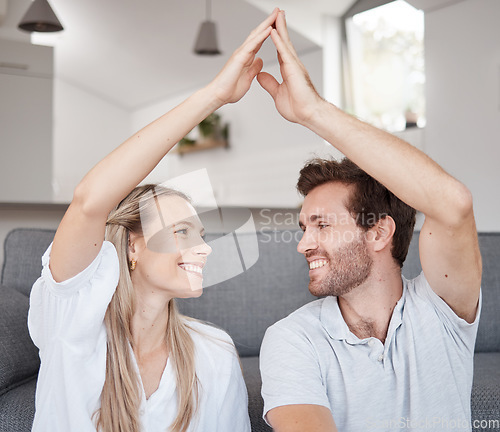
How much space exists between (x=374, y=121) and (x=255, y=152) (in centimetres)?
84

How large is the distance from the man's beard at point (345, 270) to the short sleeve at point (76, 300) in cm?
30

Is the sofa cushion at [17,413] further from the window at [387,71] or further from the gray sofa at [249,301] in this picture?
the window at [387,71]

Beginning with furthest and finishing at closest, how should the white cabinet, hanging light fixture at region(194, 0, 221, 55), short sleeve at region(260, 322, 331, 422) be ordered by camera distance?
hanging light fixture at region(194, 0, 221, 55) → the white cabinet → short sleeve at region(260, 322, 331, 422)

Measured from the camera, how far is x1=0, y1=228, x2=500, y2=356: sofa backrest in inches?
48.9

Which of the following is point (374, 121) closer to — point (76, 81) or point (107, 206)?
point (76, 81)

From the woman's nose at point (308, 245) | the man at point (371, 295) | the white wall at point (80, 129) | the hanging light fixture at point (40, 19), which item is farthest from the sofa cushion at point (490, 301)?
the hanging light fixture at point (40, 19)

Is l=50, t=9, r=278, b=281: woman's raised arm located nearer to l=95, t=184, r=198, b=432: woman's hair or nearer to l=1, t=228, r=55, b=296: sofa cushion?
l=95, t=184, r=198, b=432: woman's hair

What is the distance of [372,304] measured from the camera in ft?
2.97

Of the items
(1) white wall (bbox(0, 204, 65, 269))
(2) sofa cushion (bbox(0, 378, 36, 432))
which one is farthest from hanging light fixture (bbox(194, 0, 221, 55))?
(2) sofa cushion (bbox(0, 378, 36, 432))

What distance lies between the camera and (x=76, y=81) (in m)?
2.58

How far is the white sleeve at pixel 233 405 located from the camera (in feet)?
2.90

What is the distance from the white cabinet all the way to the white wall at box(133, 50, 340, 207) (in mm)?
888

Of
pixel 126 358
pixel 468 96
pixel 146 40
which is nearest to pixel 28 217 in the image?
pixel 126 358

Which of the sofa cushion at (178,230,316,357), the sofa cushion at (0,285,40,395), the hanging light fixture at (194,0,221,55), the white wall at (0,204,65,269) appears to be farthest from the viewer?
the hanging light fixture at (194,0,221,55)
